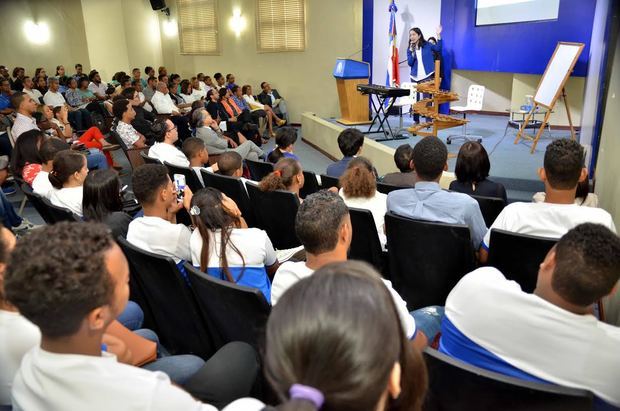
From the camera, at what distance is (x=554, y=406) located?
3.56 feet

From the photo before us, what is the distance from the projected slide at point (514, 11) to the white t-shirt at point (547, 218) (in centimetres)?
536

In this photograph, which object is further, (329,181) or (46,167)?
(46,167)

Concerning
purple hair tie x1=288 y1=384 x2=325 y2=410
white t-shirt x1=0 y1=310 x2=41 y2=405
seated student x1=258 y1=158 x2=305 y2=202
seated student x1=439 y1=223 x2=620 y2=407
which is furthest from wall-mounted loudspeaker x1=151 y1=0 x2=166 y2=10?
purple hair tie x1=288 y1=384 x2=325 y2=410

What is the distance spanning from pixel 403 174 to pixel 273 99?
292 inches

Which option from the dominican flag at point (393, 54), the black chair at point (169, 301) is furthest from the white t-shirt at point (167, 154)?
the dominican flag at point (393, 54)

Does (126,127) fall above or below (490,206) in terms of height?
above

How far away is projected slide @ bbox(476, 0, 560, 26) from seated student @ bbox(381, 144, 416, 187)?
424 cm

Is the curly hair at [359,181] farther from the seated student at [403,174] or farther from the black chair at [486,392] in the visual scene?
A: the black chair at [486,392]

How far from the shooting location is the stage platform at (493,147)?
15.9ft

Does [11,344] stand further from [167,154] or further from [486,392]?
[167,154]

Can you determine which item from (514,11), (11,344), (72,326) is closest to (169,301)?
(11,344)

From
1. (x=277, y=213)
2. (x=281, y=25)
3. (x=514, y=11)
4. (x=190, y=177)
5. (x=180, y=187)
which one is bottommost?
(x=277, y=213)

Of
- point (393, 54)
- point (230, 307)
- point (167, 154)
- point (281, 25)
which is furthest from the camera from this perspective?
point (281, 25)

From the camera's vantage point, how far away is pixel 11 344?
55.1 inches
